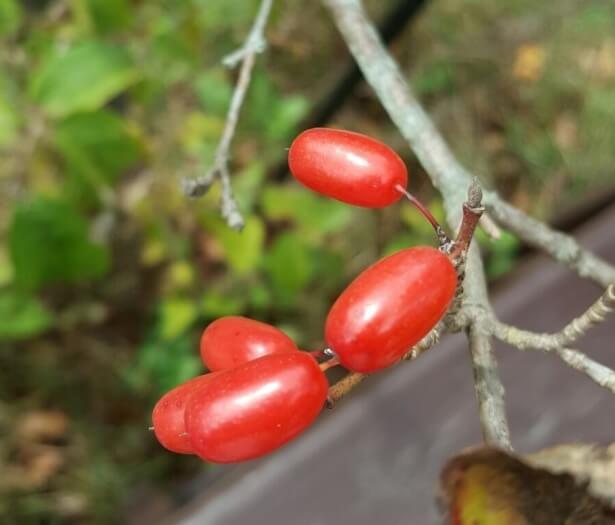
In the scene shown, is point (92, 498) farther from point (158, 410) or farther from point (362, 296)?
point (362, 296)

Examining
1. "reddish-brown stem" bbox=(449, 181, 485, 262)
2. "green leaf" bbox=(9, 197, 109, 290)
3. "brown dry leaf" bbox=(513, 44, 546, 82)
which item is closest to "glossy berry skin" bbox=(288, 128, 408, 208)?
"reddish-brown stem" bbox=(449, 181, 485, 262)

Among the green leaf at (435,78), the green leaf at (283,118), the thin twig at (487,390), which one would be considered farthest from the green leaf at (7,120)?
the green leaf at (435,78)

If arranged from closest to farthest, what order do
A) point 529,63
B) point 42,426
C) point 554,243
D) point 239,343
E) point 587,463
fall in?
1. point 587,463
2. point 239,343
3. point 554,243
4. point 42,426
5. point 529,63

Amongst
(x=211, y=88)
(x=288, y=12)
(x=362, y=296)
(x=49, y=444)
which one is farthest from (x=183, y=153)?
(x=362, y=296)

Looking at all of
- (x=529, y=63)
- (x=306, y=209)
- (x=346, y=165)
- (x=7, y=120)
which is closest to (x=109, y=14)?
(x=7, y=120)

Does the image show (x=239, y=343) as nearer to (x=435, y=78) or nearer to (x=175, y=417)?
(x=175, y=417)

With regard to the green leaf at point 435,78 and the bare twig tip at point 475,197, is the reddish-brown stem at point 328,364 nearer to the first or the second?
the bare twig tip at point 475,197

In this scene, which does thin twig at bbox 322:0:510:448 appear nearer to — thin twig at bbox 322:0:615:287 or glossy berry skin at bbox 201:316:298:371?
thin twig at bbox 322:0:615:287
